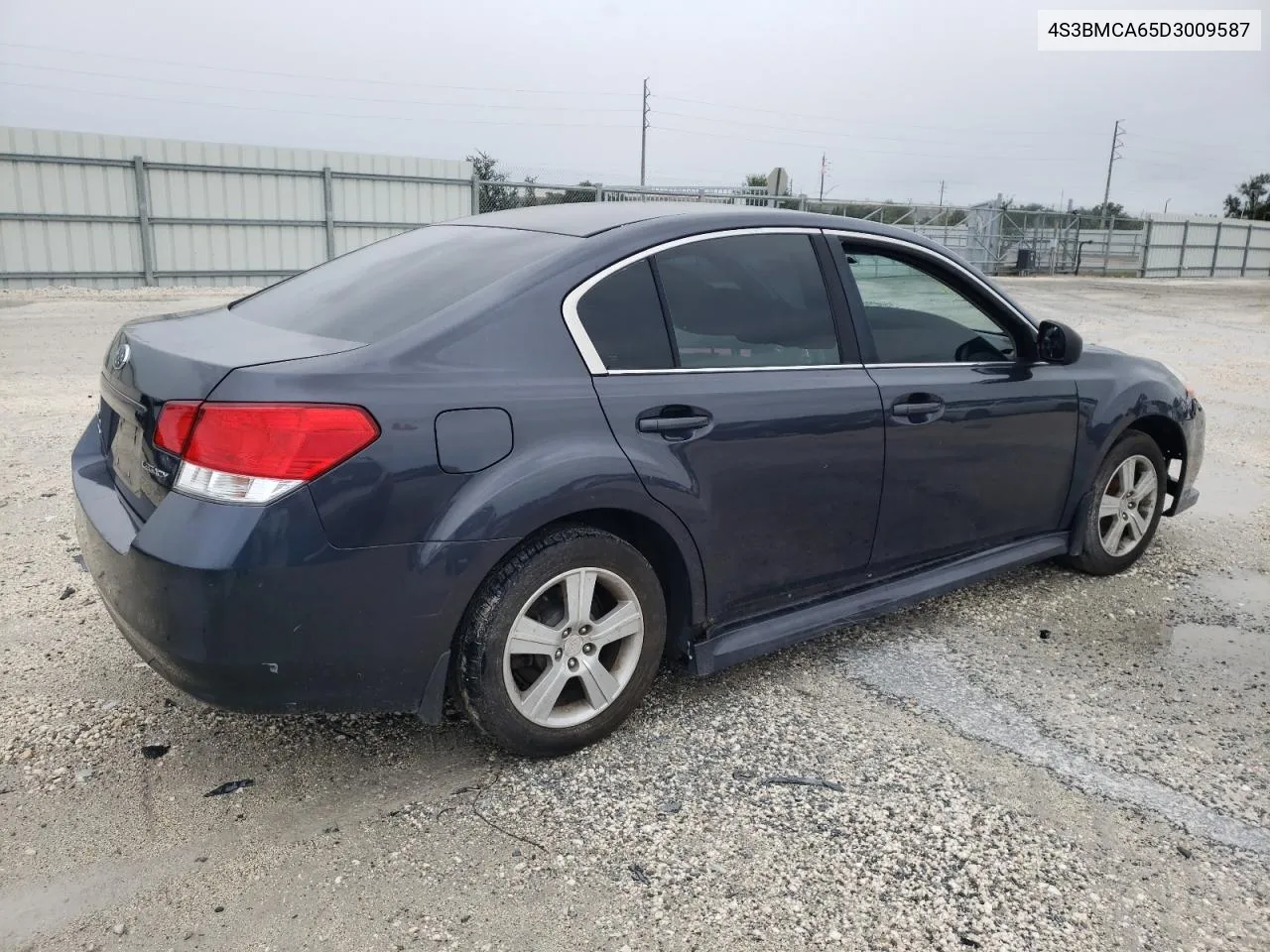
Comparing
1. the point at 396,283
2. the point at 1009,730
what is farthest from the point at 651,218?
the point at 1009,730

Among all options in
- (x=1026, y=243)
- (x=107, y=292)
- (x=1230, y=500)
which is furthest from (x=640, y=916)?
(x=1026, y=243)

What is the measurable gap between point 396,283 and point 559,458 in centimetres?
85

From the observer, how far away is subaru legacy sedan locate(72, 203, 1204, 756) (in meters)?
2.47

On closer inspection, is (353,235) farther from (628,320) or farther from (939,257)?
(628,320)

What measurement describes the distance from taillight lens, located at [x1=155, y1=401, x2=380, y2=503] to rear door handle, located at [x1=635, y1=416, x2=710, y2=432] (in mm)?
805

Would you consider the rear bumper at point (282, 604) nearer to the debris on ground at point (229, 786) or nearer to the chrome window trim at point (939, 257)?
the debris on ground at point (229, 786)

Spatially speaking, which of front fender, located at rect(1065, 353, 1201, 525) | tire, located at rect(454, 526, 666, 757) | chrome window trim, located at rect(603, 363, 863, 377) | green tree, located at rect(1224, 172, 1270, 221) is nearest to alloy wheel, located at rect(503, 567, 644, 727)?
tire, located at rect(454, 526, 666, 757)

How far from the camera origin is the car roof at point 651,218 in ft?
10.7

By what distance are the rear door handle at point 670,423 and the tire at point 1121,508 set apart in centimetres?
223

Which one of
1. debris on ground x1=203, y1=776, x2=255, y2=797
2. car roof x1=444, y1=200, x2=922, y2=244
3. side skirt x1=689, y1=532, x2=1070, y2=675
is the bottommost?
debris on ground x1=203, y1=776, x2=255, y2=797

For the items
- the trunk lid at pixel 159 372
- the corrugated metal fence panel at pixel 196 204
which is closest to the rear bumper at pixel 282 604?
the trunk lid at pixel 159 372

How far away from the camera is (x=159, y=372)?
269 centimetres

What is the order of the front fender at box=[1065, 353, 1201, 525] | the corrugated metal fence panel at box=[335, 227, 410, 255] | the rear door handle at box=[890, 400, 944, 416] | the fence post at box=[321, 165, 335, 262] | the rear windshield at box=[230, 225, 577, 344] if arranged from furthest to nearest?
1. the corrugated metal fence panel at box=[335, 227, 410, 255]
2. the fence post at box=[321, 165, 335, 262]
3. the front fender at box=[1065, 353, 1201, 525]
4. the rear door handle at box=[890, 400, 944, 416]
5. the rear windshield at box=[230, 225, 577, 344]

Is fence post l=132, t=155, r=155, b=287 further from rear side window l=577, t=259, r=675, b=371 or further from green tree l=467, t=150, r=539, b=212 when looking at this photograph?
rear side window l=577, t=259, r=675, b=371
